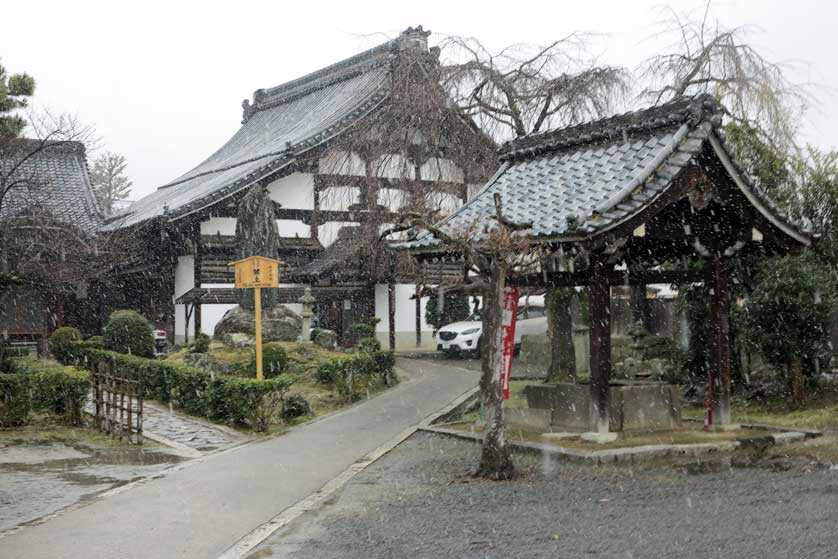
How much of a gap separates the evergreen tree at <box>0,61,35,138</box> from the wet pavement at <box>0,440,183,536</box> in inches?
244

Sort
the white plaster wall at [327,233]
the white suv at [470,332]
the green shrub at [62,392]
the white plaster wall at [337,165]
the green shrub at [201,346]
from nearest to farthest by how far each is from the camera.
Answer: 1. the green shrub at [62,392]
2. the green shrub at [201,346]
3. the white suv at [470,332]
4. the white plaster wall at [337,165]
5. the white plaster wall at [327,233]

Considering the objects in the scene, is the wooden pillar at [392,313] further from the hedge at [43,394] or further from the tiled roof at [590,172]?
the tiled roof at [590,172]

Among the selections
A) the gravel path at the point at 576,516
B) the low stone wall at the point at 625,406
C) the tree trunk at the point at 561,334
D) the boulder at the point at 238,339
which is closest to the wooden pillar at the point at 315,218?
the boulder at the point at 238,339

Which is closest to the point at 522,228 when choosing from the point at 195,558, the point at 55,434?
the point at 195,558

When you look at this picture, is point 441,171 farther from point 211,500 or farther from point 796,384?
point 211,500

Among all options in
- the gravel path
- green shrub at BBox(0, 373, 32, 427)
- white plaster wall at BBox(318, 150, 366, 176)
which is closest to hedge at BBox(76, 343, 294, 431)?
green shrub at BBox(0, 373, 32, 427)

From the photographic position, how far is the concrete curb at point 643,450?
32.0ft

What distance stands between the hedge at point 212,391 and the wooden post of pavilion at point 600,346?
525 cm

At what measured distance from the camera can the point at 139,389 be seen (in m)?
13.0

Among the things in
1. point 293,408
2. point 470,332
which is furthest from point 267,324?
point 470,332

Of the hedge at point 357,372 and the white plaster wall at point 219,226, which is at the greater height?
the white plaster wall at point 219,226

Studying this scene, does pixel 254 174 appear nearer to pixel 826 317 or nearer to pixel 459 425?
pixel 459 425

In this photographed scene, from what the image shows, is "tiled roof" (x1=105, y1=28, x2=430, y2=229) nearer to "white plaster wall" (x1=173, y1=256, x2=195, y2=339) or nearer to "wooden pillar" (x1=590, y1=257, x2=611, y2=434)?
"white plaster wall" (x1=173, y1=256, x2=195, y2=339)

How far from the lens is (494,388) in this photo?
9.23 meters
